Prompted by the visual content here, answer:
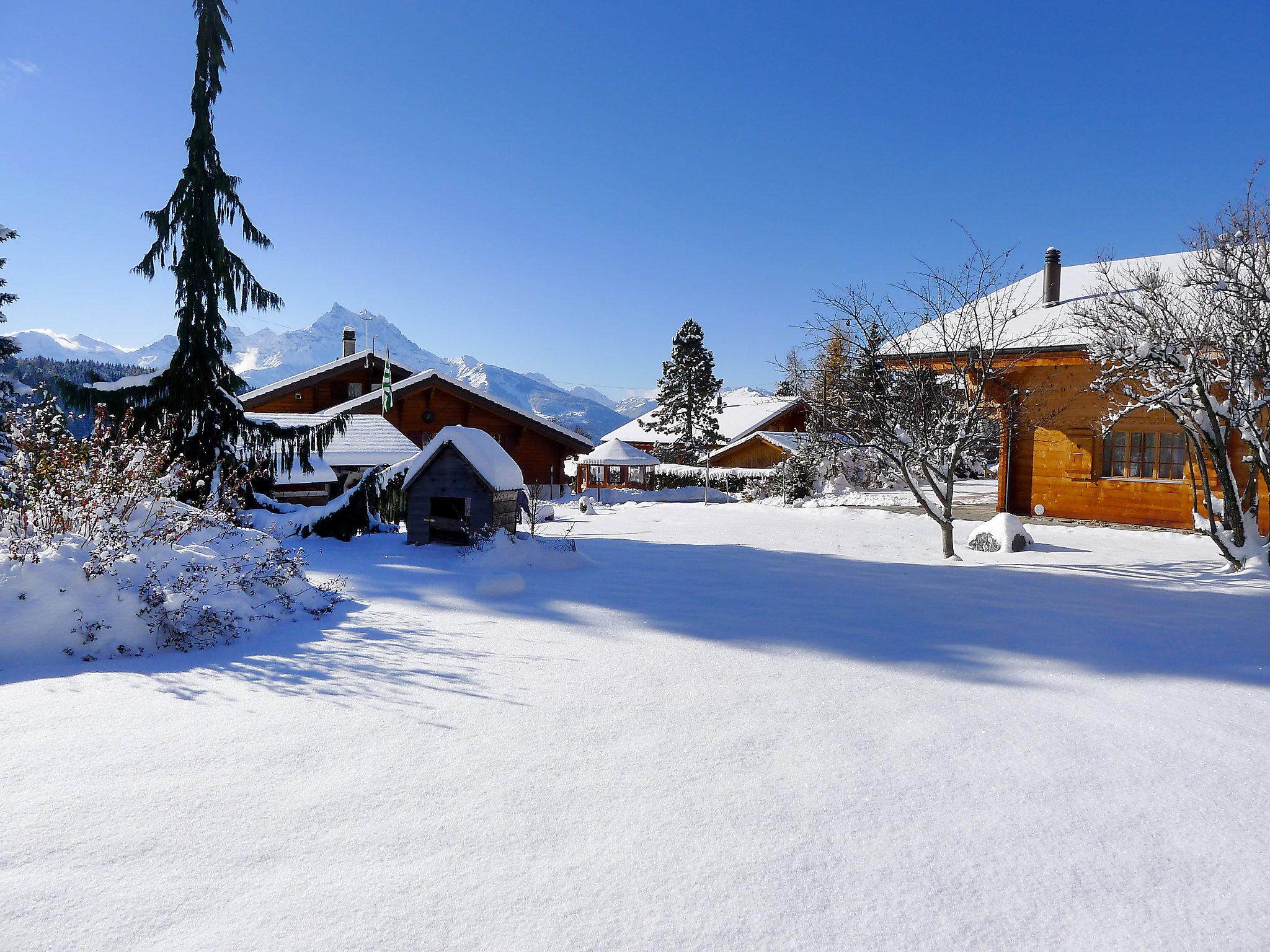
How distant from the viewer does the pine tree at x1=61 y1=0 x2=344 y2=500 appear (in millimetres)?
11688

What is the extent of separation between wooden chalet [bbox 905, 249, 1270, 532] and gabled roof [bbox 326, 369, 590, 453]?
52.8ft

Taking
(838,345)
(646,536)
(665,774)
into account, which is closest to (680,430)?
(838,345)

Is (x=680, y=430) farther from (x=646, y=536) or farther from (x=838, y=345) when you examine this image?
(x=646, y=536)

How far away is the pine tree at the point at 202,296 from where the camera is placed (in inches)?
460

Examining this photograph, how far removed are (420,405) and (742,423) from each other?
24127mm

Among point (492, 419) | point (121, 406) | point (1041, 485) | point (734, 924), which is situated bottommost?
point (734, 924)

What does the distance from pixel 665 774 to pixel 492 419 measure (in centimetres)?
2666

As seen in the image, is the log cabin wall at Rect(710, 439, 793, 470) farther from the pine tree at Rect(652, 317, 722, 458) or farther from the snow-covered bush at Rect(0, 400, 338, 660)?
the snow-covered bush at Rect(0, 400, 338, 660)

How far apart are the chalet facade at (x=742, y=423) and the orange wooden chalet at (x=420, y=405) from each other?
537 inches

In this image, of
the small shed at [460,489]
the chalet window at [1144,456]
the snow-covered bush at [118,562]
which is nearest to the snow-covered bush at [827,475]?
the chalet window at [1144,456]

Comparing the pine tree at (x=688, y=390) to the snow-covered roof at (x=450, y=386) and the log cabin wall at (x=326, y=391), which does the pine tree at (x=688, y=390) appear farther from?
the log cabin wall at (x=326, y=391)

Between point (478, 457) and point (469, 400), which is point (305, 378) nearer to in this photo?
point (469, 400)

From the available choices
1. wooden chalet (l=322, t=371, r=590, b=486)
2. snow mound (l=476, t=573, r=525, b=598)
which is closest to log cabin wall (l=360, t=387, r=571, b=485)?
wooden chalet (l=322, t=371, r=590, b=486)

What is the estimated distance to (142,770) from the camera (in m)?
3.48
